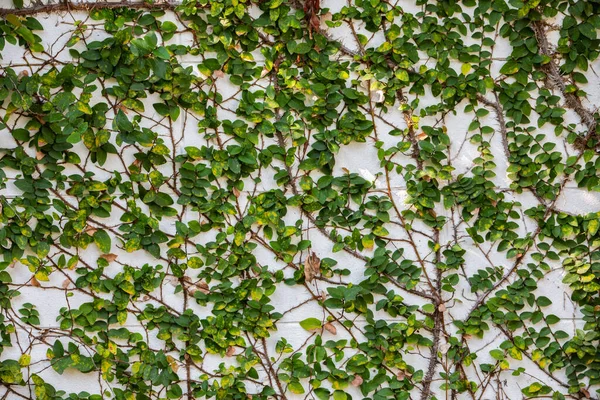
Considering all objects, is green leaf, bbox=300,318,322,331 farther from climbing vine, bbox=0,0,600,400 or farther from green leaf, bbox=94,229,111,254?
green leaf, bbox=94,229,111,254

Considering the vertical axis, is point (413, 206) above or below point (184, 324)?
above

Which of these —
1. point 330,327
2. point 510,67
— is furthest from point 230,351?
point 510,67

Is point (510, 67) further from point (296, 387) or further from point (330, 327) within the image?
point (296, 387)

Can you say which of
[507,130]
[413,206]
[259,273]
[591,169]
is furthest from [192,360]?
[591,169]

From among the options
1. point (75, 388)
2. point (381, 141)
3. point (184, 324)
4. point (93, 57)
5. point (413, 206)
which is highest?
point (93, 57)

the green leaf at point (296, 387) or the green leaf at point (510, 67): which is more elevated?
the green leaf at point (510, 67)

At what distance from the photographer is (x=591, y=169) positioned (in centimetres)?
256

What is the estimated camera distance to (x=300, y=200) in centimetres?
244

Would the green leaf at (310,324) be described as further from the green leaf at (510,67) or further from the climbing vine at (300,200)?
the green leaf at (510,67)

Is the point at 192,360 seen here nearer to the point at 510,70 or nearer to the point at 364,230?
the point at 364,230

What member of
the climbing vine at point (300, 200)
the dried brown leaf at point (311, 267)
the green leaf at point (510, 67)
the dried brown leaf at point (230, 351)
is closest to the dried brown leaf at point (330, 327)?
the climbing vine at point (300, 200)

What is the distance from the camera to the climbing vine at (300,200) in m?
2.37

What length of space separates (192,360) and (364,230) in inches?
32.2

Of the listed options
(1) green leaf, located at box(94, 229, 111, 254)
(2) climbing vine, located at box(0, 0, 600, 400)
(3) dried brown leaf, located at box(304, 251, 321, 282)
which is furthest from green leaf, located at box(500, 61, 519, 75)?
(1) green leaf, located at box(94, 229, 111, 254)
